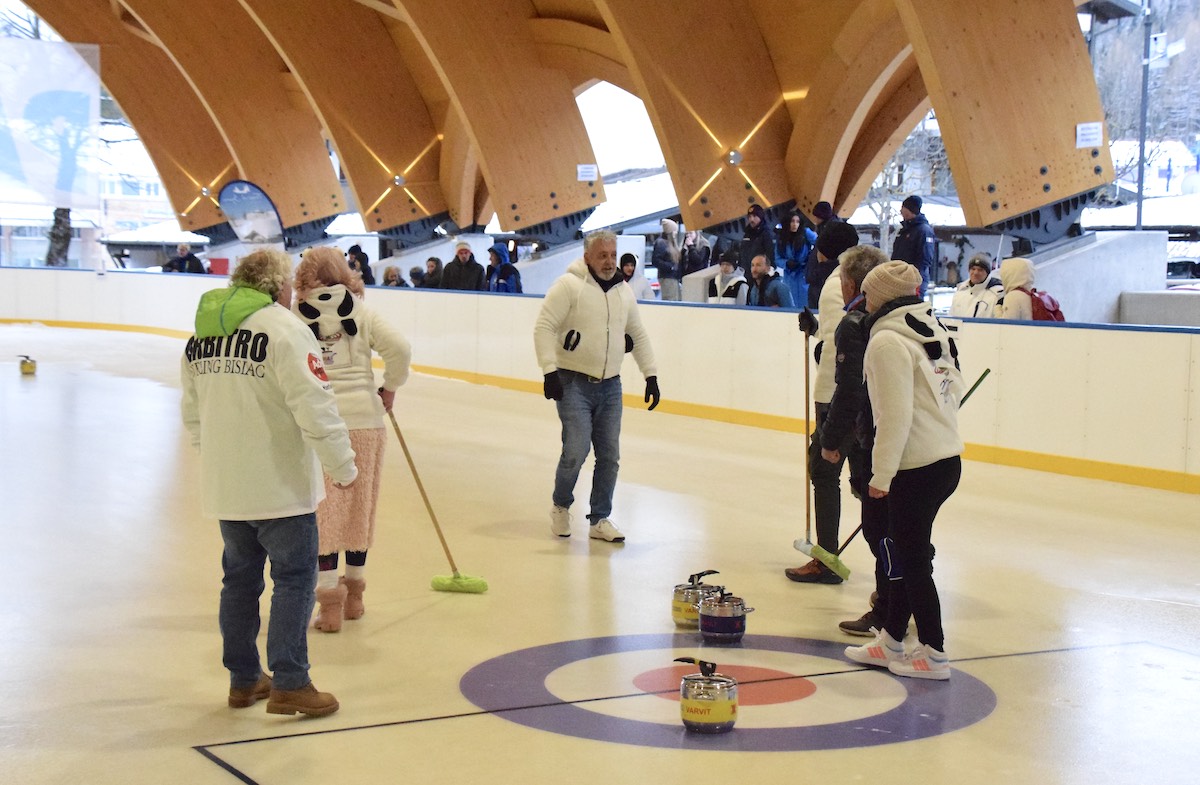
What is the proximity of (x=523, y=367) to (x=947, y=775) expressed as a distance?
13.7 m

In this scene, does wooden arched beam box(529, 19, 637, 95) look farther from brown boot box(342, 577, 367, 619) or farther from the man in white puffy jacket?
→ brown boot box(342, 577, 367, 619)

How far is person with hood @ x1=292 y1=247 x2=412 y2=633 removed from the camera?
19.7ft

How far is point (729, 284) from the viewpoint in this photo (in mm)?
16594

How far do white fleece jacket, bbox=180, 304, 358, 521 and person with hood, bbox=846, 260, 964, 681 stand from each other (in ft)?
6.29

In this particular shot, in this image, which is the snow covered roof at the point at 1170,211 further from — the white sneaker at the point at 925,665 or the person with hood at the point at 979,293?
the white sneaker at the point at 925,665

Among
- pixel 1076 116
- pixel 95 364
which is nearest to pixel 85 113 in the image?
pixel 95 364

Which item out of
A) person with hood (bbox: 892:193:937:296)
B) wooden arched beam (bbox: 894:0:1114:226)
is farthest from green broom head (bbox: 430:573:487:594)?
wooden arched beam (bbox: 894:0:1114:226)

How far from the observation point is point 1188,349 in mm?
10055

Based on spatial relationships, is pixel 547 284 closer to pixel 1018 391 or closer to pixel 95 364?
pixel 95 364

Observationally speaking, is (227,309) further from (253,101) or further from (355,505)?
(253,101)

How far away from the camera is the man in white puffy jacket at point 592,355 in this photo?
7.80 metres

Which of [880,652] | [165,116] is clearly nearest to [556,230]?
[165,116]

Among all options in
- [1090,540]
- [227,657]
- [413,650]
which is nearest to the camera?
[227,657]

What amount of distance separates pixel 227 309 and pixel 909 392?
239 cm
